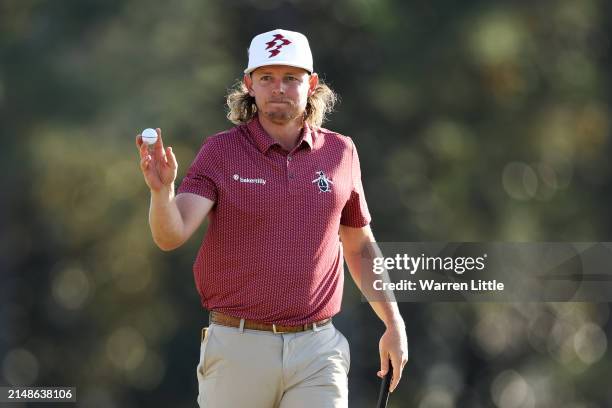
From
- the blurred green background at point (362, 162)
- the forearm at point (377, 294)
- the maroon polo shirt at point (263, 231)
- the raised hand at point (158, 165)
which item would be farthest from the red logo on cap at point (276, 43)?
the blurred green background at point (362, 162)

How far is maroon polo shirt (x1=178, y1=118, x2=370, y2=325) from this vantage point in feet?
14.7

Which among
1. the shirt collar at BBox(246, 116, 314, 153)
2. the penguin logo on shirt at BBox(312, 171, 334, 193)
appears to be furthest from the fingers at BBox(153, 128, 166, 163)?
the penguin logo on shirt at BBox(312, 171, 334, 193)

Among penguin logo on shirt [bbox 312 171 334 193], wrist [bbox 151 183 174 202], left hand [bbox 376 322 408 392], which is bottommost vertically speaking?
left hand [bbox 376 322 408 392]

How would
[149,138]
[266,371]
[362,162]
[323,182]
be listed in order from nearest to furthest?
[149,138], [266,371], [323,182], [362,162]

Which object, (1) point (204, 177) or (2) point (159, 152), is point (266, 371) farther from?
(2) point (159, 152)

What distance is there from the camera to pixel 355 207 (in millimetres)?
4820

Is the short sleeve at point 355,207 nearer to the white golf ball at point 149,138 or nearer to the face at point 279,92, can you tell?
the face at point 279,92

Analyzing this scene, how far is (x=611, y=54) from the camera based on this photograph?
14.4m

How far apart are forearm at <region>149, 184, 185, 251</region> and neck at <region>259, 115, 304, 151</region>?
1.60 ft

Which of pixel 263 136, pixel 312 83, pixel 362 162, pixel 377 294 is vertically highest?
pixel 362 162

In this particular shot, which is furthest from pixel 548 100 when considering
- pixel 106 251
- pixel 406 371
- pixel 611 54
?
pixel 106 251

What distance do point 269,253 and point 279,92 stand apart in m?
0.56

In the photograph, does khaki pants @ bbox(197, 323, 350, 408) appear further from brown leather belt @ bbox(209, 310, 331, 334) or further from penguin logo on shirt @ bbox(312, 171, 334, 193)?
penguin logo on shirt @ bbox(312, 171, 334, 193)

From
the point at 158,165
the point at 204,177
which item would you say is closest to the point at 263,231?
the point at 204,177
